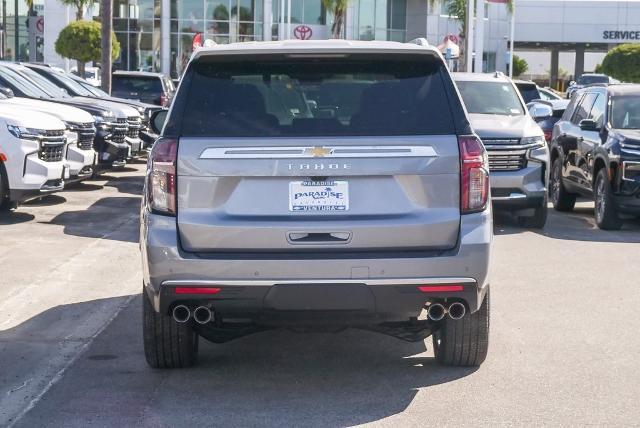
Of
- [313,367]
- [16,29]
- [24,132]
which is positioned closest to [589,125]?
[24,132]

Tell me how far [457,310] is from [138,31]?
56.1 m

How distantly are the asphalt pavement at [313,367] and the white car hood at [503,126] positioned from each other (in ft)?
11.6

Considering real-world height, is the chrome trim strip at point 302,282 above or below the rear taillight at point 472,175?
below

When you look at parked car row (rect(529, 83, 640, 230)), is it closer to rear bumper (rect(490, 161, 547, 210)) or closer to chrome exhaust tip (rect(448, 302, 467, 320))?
rear bumper (rect(490, 161, 547, 210))

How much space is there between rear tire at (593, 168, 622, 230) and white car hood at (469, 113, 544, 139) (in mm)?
981

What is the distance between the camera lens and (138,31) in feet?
198

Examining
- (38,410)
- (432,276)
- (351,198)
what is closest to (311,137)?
(351,198)

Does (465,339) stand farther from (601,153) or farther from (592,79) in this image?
(592,79)

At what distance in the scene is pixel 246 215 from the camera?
596cm

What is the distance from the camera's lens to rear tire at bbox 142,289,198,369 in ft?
21.7

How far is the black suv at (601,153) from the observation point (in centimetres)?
1391

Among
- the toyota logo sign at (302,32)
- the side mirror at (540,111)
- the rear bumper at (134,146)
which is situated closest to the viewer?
the side mirror at (540,111)

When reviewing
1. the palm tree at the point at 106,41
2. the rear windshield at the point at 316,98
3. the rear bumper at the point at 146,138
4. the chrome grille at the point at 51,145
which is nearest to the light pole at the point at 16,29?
the palm tree at the point at 106,41

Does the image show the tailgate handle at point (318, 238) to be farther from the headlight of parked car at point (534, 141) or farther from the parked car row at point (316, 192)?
the headlight of parked car at point (534, 141)
